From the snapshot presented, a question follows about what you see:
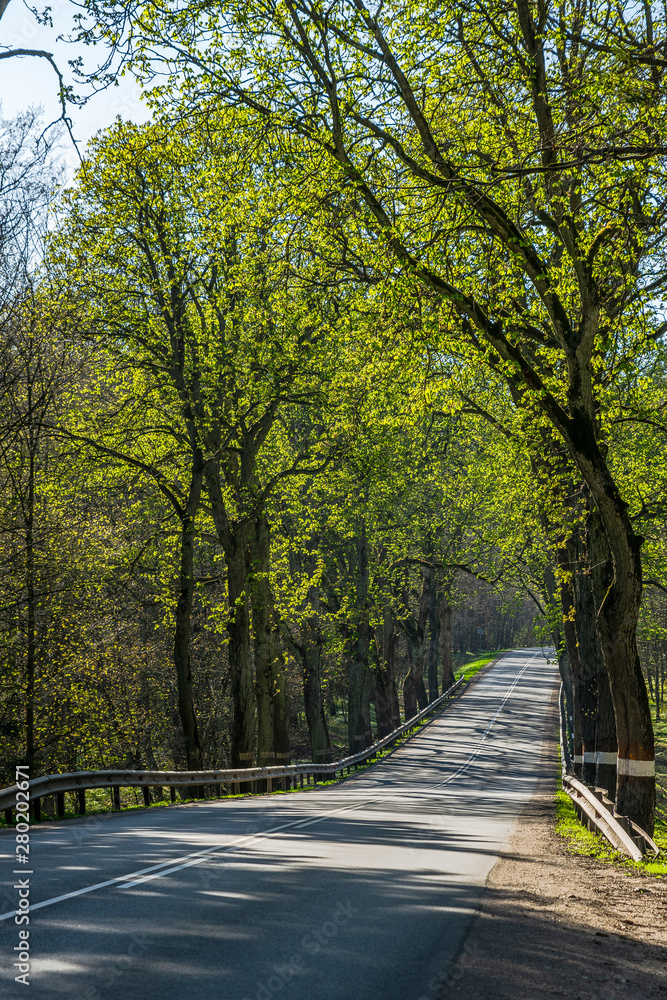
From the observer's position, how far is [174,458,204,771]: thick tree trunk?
21750 mm

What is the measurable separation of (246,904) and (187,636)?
1506 cm

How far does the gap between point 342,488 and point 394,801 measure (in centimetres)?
1170

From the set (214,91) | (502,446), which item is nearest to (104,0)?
(214,91)

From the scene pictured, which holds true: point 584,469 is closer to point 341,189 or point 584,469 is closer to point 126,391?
point 341,189

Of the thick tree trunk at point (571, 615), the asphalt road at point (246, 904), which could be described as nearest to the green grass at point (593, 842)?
the asphalt road at point (246, 904)

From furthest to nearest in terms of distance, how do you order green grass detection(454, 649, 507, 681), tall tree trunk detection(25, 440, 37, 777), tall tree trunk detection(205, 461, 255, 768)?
green grass detection(454, 649, 507, 681), tall tree trunk detection(205, 461, 255, 768), tall tree trunk detection(25, 440, 37, 777)

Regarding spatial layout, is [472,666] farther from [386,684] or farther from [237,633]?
[237,633]

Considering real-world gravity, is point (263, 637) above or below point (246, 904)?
above

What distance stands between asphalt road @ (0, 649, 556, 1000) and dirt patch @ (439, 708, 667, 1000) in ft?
0.79

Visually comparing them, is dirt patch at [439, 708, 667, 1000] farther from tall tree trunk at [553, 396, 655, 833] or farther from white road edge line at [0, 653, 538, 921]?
white road edge line at [0, 653, 538, 921]

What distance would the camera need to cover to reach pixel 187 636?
21.9m

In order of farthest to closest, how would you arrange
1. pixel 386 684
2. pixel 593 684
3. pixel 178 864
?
pixel 386 684, pixel 593 684, pixel 178 864

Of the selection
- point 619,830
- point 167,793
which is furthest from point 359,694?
point 619,830

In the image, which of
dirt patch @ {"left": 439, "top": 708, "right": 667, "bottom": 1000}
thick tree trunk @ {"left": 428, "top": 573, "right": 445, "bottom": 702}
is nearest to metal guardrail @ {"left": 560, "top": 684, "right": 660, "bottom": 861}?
dirt patch @ {"left": 439, "top": 708, "right": 667, "bottom": 1000}
